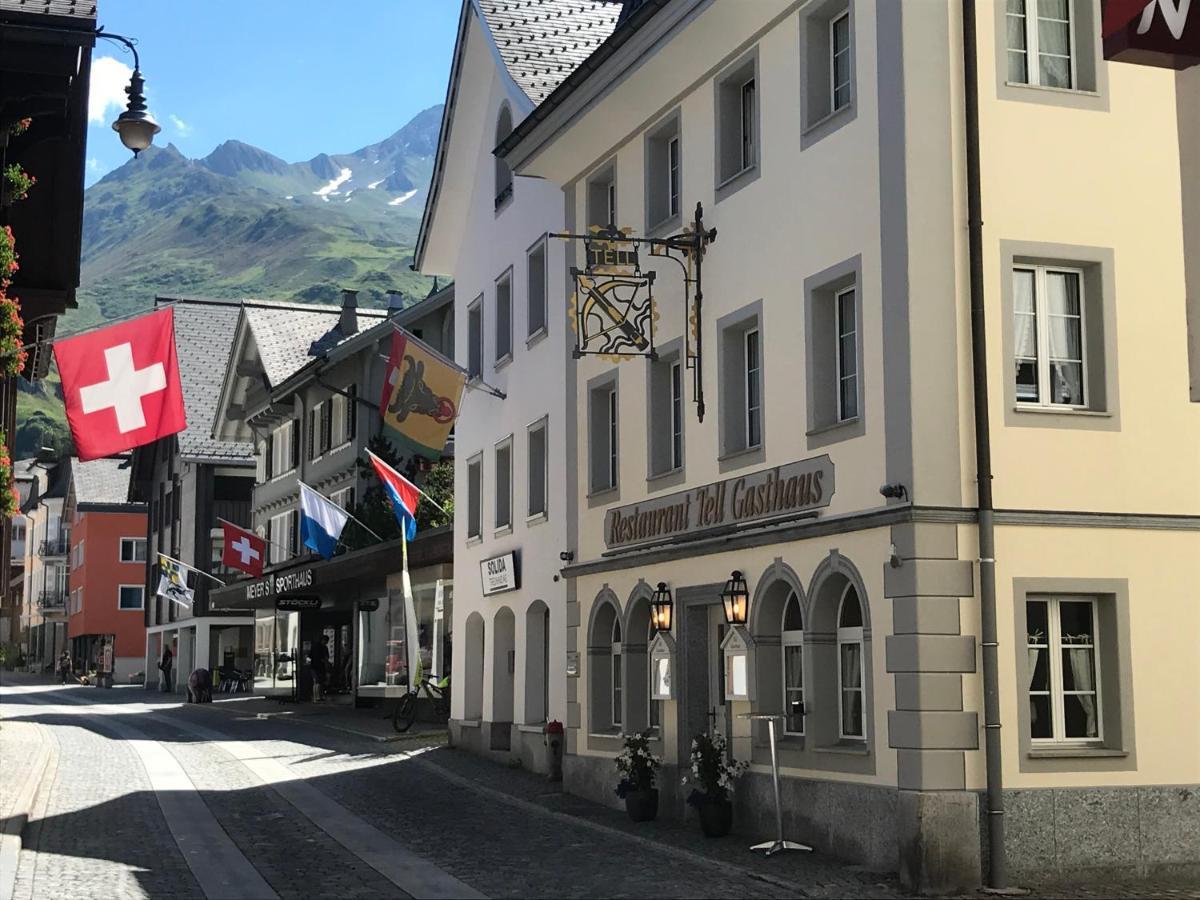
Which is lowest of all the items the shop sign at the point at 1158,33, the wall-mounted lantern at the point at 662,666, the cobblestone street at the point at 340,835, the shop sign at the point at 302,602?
the cobblestone street at the point at 340,835

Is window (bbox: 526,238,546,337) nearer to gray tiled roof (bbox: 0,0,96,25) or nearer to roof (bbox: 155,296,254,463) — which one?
gray tiled roof (bbox: 0,0,96,25)

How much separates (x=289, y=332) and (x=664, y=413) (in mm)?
37920

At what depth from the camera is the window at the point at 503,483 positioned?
2933cm

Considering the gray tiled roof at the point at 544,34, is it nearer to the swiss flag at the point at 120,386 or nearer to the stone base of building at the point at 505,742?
the stone base of building at the point at 505,742

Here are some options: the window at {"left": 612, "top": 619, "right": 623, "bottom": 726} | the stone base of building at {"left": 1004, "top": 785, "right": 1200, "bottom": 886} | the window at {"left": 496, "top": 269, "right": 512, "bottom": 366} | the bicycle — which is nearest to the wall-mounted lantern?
the window at {"left": 612, "top": 619, "right": 623, "bottom": 726}

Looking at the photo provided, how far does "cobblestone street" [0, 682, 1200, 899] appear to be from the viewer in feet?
49.2

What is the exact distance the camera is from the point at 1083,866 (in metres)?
15.4

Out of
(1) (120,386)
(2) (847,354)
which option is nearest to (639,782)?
(2) (847,354)

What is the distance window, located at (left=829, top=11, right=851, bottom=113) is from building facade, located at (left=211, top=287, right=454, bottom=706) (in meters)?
17.9

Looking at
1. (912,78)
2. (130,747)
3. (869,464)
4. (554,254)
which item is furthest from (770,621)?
(130,747)

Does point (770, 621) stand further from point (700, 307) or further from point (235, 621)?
point (235, 621)

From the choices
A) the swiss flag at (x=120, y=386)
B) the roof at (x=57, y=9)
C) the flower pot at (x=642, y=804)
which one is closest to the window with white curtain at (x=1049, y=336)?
the flower pot at (x=642, y=804)

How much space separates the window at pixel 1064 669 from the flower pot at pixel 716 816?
3.96m

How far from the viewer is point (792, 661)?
60.5 feet
